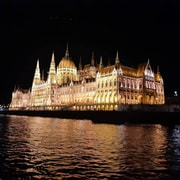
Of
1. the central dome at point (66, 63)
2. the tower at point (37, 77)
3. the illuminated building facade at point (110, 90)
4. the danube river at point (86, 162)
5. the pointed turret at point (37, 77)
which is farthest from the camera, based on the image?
the pointed turret at point (37, 77)

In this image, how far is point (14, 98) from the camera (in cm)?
16800

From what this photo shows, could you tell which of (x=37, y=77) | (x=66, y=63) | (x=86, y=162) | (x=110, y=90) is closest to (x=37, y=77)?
(x=37, y=77)

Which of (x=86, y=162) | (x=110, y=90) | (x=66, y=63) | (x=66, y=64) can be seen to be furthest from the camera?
(x=66, y=63)

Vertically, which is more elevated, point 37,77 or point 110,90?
point 37,77

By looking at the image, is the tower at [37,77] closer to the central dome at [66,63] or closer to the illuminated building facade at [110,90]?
the illuminated building facade at [110,90]

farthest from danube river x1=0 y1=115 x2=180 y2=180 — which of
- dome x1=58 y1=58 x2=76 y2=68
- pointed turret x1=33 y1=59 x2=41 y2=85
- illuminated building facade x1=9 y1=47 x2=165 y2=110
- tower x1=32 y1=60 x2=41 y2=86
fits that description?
pointed turret x1=33 y1=59 x2=41 y2=85

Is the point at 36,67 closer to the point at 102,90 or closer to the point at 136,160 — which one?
the point at 102,90

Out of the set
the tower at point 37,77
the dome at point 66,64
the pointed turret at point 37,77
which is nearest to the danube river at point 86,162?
the dome at point 66,64

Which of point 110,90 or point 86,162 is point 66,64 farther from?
point 86,162

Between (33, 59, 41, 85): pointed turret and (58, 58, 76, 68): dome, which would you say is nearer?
(58, 58, 76, 68): dome

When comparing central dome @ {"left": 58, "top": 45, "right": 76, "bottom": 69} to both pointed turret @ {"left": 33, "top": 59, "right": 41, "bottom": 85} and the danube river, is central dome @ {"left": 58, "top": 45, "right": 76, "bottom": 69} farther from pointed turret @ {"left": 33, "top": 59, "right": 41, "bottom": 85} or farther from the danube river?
the danube river

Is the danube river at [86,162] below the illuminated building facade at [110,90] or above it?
below

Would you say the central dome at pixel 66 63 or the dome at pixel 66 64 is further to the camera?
the central dome at pixel 66 63

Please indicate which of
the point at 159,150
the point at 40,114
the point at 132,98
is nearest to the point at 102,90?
the point at 132,98
